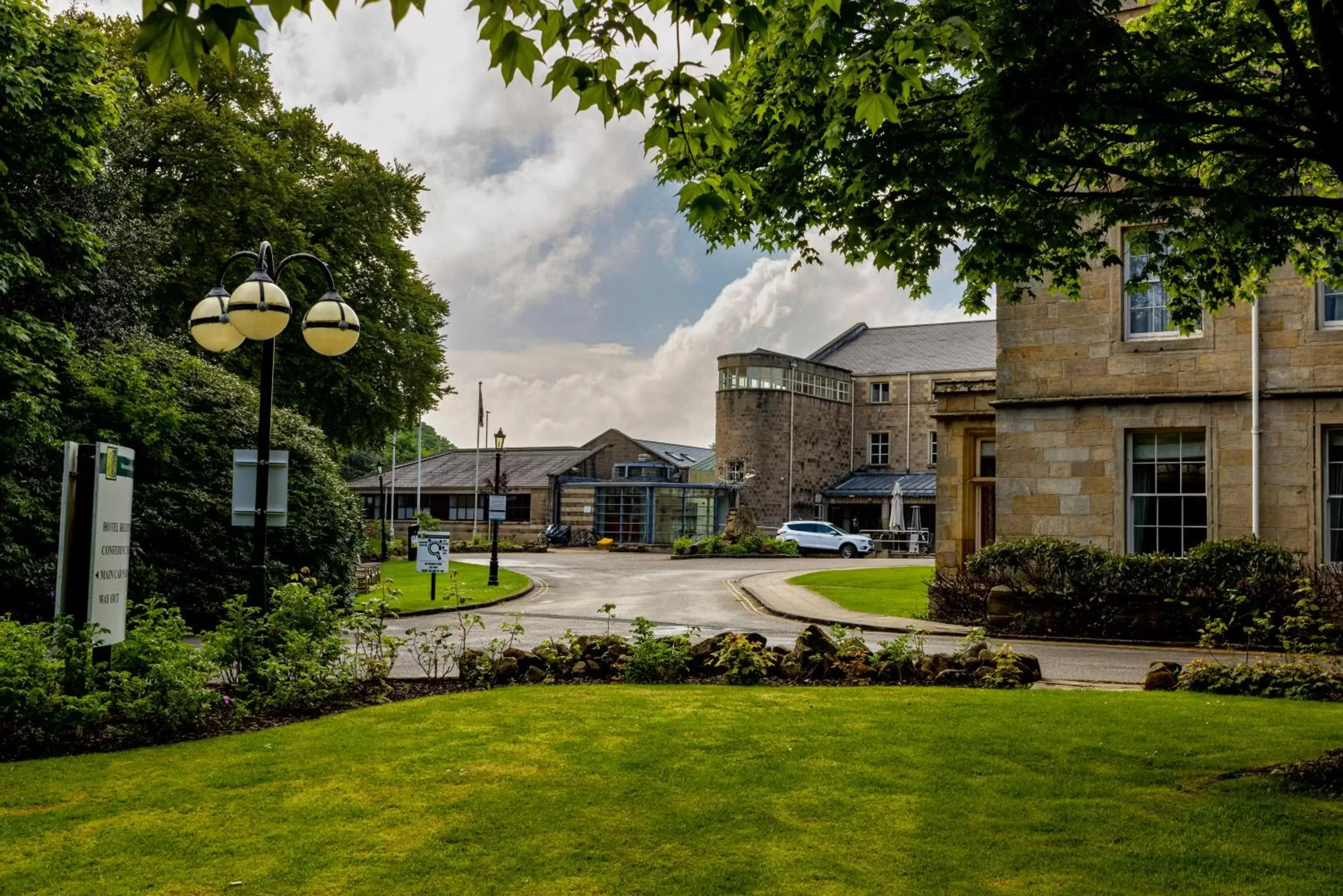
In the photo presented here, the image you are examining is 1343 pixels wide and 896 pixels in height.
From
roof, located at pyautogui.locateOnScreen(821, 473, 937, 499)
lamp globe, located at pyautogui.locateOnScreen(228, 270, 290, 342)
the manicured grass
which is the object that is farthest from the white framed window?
roof, located at pyautogui.locateOnScreen(821, 473, 937, 499)

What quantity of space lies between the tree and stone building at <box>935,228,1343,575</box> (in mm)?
8948

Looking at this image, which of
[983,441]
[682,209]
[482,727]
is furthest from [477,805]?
[983,441]

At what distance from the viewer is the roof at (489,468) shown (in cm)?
6425

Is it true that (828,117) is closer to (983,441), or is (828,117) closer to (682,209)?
(682,209)

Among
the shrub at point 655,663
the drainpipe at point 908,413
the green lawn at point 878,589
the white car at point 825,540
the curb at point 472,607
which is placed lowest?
the curb at point 472,607

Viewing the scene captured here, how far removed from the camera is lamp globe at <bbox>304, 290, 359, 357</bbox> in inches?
396

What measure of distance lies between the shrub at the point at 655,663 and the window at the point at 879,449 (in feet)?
175

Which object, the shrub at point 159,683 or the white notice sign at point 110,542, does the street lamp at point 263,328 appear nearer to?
the white notice sign at point 110,542

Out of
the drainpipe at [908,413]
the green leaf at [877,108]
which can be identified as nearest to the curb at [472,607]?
the green leaf at [877,108]

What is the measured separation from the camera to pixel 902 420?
206ft

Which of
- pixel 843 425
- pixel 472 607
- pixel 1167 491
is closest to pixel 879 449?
pixel 843 425

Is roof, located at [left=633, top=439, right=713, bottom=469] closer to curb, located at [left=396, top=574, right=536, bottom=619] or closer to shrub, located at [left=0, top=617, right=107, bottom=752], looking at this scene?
curb, located at [left=396, top=574, right=536, bottom=619]

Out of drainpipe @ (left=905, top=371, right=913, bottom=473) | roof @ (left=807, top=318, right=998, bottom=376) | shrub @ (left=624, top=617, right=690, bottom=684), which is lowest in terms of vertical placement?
shrub @ (left=624, top=617, right=690, bottom=684)

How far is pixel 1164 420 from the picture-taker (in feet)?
64.4
